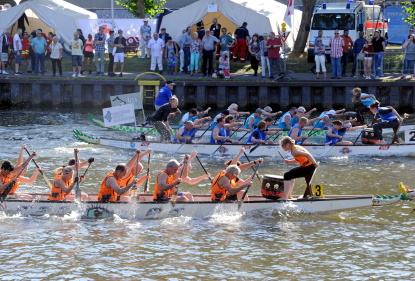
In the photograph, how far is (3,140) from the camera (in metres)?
26.0

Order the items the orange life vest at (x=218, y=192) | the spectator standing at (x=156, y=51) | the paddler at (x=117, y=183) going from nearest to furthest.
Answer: the paddler at (x=117, y=183) → the orange life vest at (x=218, y=192) → the spectator standing at (x=156, y=51)

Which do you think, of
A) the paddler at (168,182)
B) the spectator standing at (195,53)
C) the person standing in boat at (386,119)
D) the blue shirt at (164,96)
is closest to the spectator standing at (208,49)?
the spectator standing at (195,53)

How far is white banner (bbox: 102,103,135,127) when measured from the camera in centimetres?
2544

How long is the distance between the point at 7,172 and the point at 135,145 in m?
8.12

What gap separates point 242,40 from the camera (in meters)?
33.9

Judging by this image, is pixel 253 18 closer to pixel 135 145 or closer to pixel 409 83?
pixel 409 83

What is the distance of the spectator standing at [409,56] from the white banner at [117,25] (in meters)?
11.9

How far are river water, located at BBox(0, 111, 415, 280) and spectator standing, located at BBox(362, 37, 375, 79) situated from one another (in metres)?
12.5

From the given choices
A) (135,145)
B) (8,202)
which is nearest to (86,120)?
(135,145)

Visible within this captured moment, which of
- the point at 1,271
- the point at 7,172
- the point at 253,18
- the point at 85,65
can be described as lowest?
the point at 1,271

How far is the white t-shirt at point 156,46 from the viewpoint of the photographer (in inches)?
1277

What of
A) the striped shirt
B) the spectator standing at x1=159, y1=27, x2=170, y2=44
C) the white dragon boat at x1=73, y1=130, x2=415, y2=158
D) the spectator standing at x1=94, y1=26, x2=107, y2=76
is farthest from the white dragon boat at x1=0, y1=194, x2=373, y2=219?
the spectator standing at x1=159, y1=27, x2=170, y2=44

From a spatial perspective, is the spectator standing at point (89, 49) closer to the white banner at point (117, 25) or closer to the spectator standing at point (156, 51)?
the spectator standing at point (156, 51)

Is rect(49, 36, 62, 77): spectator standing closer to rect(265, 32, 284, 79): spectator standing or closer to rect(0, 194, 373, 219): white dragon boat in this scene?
rect(265, 32, 284, 79): spectator standing
